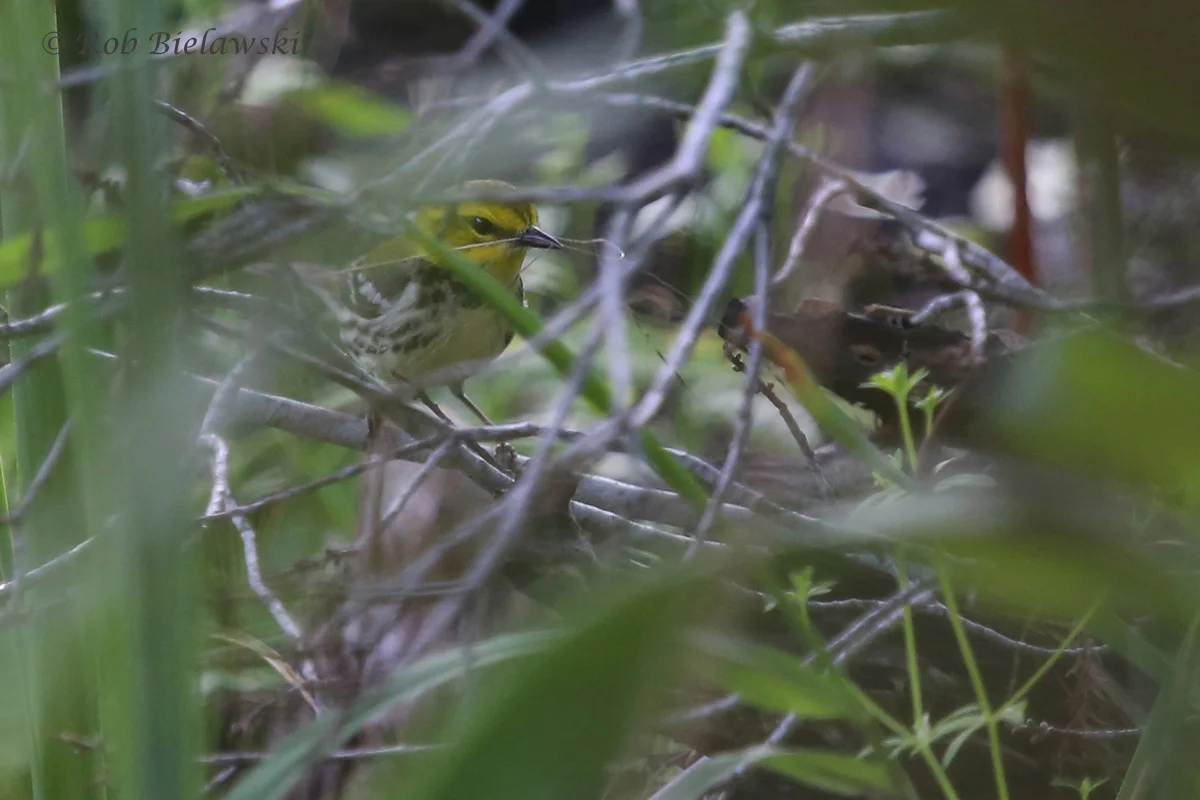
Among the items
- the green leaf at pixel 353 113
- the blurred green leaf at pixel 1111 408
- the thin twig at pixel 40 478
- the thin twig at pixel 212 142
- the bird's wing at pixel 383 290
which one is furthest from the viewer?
the bird's wing at pixel 383 290

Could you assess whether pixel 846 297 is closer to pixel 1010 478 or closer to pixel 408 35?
pixel 1010 478

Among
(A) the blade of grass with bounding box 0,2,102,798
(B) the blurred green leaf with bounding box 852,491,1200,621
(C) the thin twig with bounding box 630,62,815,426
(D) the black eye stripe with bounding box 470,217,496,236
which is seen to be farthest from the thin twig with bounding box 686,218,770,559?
(D) the black eye stripe with bounding box 470,217,496,236

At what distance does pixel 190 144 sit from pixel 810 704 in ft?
2.46

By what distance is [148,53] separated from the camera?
42 centimetres

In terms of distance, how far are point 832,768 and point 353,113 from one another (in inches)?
43.3

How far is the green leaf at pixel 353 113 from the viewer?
132cm

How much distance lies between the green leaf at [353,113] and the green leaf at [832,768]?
38.5 inches

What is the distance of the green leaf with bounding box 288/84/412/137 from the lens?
1316mm

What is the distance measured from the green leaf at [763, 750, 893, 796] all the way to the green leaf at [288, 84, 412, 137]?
38.5 inches

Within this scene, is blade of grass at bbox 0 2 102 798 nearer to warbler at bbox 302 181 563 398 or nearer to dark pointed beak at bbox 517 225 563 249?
dark pointed beak at bbox 517 225 563 249

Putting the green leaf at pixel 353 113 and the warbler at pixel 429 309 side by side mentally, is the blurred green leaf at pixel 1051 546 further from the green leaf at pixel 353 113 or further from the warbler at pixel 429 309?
the warbler at pixel 429 309

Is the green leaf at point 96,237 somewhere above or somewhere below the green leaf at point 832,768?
above

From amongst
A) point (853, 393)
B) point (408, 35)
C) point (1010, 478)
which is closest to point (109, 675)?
point (1010, 478)

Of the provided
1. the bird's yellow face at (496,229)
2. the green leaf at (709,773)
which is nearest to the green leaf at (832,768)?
the green leaf at (709,773)
